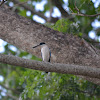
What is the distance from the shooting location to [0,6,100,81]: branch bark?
3.56 metres

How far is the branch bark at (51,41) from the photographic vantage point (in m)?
3.56

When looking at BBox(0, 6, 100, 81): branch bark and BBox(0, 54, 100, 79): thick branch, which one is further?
BBox(0, 6, 100, 81): branch bark

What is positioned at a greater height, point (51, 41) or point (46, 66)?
point (51, 41)

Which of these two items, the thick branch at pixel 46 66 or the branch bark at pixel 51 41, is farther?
the branch bark at pixel 51 41

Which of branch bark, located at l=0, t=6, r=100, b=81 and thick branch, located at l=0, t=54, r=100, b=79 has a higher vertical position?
branch bark, located at l=0, t=6, r=100, b=81

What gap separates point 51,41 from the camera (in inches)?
149

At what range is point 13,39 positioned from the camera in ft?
12.2

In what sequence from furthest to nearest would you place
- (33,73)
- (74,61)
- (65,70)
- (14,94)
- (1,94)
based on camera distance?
(14,94) < (1,94) < (33,73) < (74,61) < (65,70)

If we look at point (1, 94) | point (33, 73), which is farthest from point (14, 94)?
point (33, 73)

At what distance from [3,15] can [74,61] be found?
1764 millimetres

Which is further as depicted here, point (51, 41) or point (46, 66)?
point (51, 41)

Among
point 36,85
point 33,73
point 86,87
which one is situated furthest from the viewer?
point 86,87

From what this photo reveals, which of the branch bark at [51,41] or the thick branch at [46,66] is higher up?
the branch bark at [51,41]

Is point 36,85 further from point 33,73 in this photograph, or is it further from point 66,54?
point 66,54
